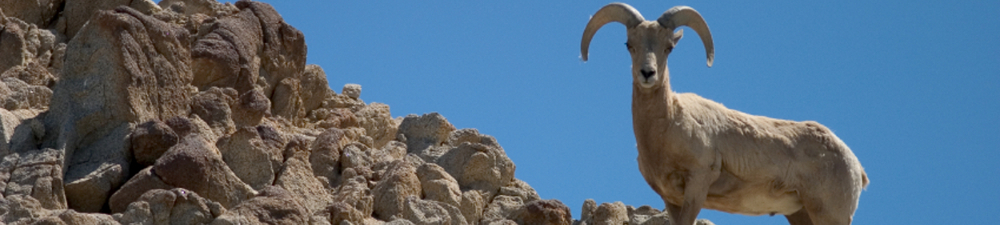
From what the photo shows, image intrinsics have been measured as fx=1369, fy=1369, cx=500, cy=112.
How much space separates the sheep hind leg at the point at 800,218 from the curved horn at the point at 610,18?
2990 mm

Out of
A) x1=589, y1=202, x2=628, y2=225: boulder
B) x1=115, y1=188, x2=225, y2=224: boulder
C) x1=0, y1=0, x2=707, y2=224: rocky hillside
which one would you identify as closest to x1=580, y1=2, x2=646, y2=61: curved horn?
x1=0, y1=0, x2=707, y2=224: rocky hillside

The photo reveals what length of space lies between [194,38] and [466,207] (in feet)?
12.9

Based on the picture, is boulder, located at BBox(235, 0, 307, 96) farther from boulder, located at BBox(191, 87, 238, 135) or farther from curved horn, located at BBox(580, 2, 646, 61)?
curved horn, located at BBox(580, 2, 646, 61)

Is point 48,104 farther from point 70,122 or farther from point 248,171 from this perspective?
point 248,171

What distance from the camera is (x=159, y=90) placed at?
549 inches

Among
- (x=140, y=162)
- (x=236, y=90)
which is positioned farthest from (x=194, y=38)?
(x=140, y=162)

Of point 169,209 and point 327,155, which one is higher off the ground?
point 327,155

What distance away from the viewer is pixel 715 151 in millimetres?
13453

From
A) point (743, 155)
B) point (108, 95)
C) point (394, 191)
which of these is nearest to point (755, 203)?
point (743, 155)

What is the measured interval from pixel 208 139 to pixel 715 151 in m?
5.09

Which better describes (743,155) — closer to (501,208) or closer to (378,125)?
(501,208)

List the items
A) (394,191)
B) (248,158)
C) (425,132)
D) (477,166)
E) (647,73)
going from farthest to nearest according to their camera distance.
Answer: (425,132), (477,166), (394,191), (248,158), (647,73)

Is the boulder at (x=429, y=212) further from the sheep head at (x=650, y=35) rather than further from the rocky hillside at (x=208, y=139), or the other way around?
the sheep head at (x=650, y=35)

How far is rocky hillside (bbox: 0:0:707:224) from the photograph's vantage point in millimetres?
12336
